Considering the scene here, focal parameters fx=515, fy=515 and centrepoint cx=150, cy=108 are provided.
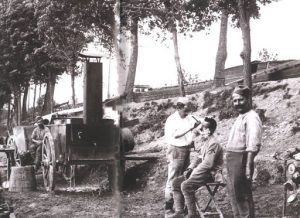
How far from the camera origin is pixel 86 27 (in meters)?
20.6

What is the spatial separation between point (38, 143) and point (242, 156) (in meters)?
8.08

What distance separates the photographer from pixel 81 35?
22453mm

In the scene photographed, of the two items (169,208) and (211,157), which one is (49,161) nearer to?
(169,208)

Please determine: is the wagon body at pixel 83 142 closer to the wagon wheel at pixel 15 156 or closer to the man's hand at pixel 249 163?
the wagon wheel at pixel 15 156

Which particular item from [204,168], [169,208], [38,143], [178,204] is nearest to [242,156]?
[204,168]

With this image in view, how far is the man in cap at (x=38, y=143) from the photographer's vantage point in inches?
511

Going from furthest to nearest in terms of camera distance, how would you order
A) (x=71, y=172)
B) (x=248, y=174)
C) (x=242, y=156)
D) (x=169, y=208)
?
(x=71, y=172), (x=169, y=208), (x=242, y=156), (x=248, y=174)

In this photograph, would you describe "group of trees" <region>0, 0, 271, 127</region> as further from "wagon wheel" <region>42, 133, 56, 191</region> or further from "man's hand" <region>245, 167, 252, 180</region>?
"man's hand" <region>245, 167, 252, 180</region>

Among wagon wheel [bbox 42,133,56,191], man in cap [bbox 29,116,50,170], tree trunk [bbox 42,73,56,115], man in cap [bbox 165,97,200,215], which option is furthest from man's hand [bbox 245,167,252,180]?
tree trunk [bbox 42,73,56,115]

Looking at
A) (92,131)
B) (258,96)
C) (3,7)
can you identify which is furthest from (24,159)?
(3,7)

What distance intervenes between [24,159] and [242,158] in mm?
8945

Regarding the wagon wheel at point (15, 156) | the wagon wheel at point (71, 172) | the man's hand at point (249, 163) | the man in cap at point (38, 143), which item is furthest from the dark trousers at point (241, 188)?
the wagon wheel at point (15, 156)

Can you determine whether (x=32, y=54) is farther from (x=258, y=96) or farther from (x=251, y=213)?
(x=251, y=213)

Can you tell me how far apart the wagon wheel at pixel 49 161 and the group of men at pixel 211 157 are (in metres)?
3.84
